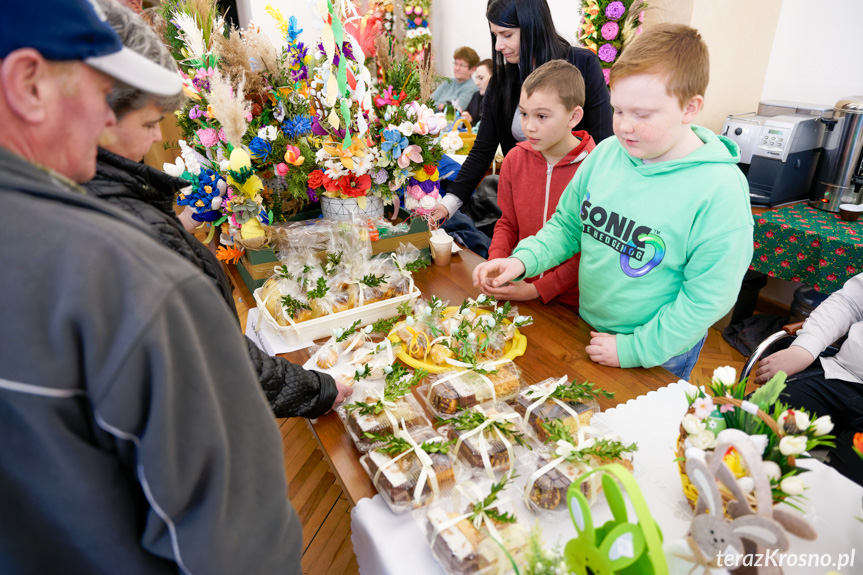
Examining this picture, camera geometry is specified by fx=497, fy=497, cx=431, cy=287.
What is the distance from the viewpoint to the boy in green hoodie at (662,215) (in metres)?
1.28

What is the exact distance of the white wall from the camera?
315cm

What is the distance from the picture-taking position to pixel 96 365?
517 mm

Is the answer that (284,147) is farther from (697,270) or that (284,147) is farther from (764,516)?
(764,516)

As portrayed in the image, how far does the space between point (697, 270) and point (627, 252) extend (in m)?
0.20

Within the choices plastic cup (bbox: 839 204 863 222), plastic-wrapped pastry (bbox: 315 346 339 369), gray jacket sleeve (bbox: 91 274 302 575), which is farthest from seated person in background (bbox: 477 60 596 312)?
plastic cup (bbox: 839 204 863 222)

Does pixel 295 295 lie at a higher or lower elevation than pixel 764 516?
lower

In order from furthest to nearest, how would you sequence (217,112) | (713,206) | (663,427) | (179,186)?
(217,112), (713,206), (663,427), (179,186)

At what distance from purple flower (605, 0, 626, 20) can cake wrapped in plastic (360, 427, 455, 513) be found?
3.60 m

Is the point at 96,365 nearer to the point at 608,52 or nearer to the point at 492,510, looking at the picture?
the point at 492,510

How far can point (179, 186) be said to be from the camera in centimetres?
96

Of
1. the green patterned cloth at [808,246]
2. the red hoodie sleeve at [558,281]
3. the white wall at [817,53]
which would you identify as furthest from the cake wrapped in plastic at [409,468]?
the white wall at [817,53]

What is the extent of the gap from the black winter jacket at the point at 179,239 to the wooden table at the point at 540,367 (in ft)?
0.34

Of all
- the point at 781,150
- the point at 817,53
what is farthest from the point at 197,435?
the point at 817,53

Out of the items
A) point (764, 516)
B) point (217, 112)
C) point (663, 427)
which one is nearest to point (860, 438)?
point (764, 516)
